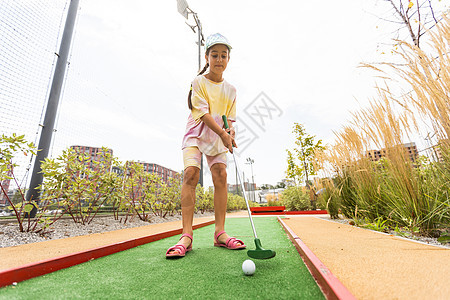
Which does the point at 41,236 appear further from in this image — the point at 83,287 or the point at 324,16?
the point at 324,16

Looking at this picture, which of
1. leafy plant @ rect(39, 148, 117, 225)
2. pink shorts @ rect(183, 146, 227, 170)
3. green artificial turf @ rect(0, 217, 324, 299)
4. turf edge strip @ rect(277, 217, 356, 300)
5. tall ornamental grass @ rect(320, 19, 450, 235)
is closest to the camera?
turf edge strip @ rect(277, 217, 356, 300)

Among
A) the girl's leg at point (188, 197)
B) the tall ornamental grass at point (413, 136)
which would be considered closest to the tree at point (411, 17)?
the tall ornamental grass at point (413, 136)

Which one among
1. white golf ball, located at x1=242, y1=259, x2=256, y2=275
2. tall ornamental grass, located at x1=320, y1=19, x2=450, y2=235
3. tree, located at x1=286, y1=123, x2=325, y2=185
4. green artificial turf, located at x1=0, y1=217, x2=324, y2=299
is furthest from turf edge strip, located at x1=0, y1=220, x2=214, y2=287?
tree, located at x1=286, y1=123, x2=325, y2=185

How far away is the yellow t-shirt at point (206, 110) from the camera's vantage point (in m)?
1.93

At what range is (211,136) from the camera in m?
2.02

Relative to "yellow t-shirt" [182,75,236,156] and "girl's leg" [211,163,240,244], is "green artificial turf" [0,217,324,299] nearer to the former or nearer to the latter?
"girl's leg" [211,163,240,244]

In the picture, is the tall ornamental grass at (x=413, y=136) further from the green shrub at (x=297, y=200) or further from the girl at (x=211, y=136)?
the green shrub at (x=297, y=200)

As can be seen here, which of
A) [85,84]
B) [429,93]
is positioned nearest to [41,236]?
[85,84]

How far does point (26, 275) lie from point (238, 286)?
1.08 m

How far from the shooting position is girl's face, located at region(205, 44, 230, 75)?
79.1 inches

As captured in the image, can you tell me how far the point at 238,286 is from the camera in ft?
3.07

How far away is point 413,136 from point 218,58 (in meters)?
2.20

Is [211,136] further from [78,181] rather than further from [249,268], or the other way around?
[78,181]

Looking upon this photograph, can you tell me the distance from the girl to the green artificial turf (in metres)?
0.48
